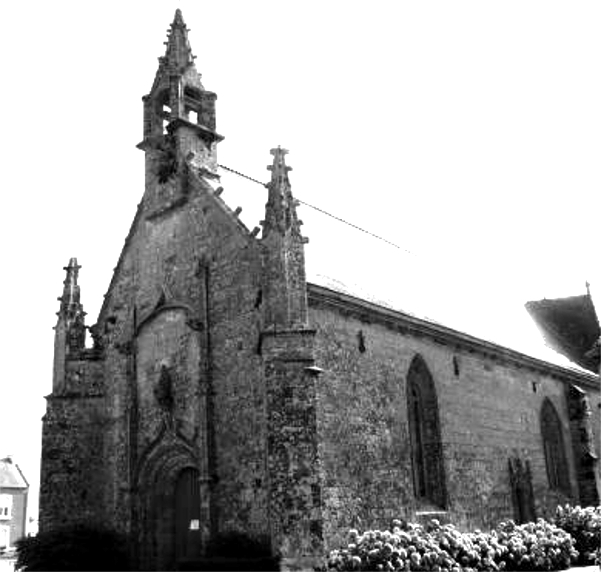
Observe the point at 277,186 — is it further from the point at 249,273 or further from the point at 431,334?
the point at 431,334

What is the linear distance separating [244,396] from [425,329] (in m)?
6.19

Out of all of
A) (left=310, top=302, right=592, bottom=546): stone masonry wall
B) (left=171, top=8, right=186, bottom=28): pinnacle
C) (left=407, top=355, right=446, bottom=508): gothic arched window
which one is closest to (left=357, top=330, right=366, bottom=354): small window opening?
(left=310, top=302, right=592, bottom=546): stone masonry wall

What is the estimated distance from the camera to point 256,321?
17188 millimetres

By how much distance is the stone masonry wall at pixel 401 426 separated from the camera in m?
17.1

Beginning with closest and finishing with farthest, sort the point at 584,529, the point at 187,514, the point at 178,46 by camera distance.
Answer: the point at 187,514
the point at 178,46
the point at 584,529

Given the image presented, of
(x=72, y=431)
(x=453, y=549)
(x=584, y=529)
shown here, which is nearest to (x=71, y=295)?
(x=72, y=431)

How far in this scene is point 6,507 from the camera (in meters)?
64.0

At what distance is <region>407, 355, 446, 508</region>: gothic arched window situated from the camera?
19.9 meters

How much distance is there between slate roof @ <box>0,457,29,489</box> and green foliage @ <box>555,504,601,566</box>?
53038 millimetres

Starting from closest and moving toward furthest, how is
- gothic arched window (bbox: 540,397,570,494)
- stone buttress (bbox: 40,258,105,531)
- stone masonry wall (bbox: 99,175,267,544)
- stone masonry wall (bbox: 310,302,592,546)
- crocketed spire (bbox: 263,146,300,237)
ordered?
1. crocketed spire (bbox: 263,146,300,237)
2. stone masonry wall (bbox: 99,175,267,544)
3. stone masonry wall (bbox: 310,302,592,546)
4. stone buttress (bbox: 40,258,105,531)
5. gothic arched window (bbox: 540,397,570,494)

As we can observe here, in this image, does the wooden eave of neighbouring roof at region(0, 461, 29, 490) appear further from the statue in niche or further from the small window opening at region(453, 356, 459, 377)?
the small window opening at region(453, 356, 459, 377)

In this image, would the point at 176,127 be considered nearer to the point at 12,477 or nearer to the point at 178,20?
the point at 178,20

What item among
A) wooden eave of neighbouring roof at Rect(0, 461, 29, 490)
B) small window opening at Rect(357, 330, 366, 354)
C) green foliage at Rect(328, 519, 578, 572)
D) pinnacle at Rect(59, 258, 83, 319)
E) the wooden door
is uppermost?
pinnacle at Rect(59, 258, 83, 319)

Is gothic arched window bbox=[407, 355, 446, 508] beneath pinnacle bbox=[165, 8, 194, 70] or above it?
beneath
